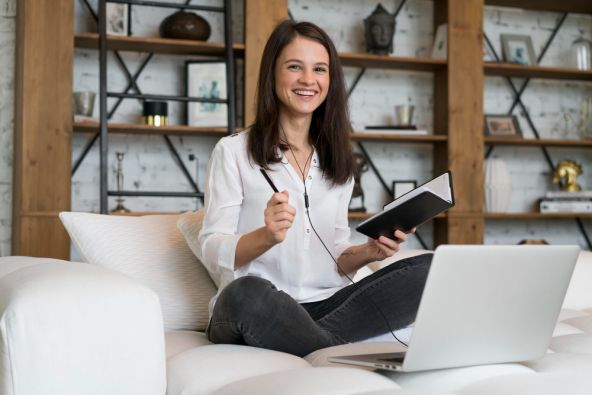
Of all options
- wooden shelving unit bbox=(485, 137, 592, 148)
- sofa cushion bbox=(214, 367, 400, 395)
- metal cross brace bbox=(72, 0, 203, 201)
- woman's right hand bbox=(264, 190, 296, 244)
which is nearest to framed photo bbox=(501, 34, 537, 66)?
wooden shelving unit bbox=(485, 137, 592, 148)

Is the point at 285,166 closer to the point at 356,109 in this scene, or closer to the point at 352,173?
the point at 352,173

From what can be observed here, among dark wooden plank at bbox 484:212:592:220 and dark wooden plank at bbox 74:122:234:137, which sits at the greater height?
dark wooden plank at bbox 74:122:234:137

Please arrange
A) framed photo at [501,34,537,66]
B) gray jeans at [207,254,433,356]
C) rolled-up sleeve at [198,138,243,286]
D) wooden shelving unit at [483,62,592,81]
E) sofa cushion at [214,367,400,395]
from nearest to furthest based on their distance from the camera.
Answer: sofa cushion at [214,367,400,395] < gray jeans at [207,254,433,356] < rolled-up sleeve at [198,138,243,286] < wooden shelving unit at [483,62,592,81] < framed photo at [501,34,537,66]

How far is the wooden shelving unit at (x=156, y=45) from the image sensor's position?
13.3ft

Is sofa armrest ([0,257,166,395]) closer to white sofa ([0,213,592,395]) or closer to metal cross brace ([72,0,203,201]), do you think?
white sofa ([0,213,592,395])

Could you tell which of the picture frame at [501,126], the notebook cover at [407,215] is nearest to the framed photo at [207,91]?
the picture frame at [501,126]

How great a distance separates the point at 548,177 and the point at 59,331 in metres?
4.15

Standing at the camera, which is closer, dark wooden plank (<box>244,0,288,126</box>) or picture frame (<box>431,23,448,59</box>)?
dark wooden plank (<box>244,0,288,126</box>)

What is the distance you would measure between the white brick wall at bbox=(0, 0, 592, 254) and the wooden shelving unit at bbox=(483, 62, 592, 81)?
14 centimetres

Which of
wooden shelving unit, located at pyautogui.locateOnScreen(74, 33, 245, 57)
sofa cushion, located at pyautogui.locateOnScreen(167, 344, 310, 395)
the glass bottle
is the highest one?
the glass bottle

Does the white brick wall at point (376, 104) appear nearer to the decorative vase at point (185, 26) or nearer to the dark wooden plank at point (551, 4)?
the dark wooden plank at point (551, 4)

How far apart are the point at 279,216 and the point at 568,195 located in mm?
3398

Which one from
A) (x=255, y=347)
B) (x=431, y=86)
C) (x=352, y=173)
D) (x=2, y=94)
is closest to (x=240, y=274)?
(x=255, y=347)

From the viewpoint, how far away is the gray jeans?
1.76m
